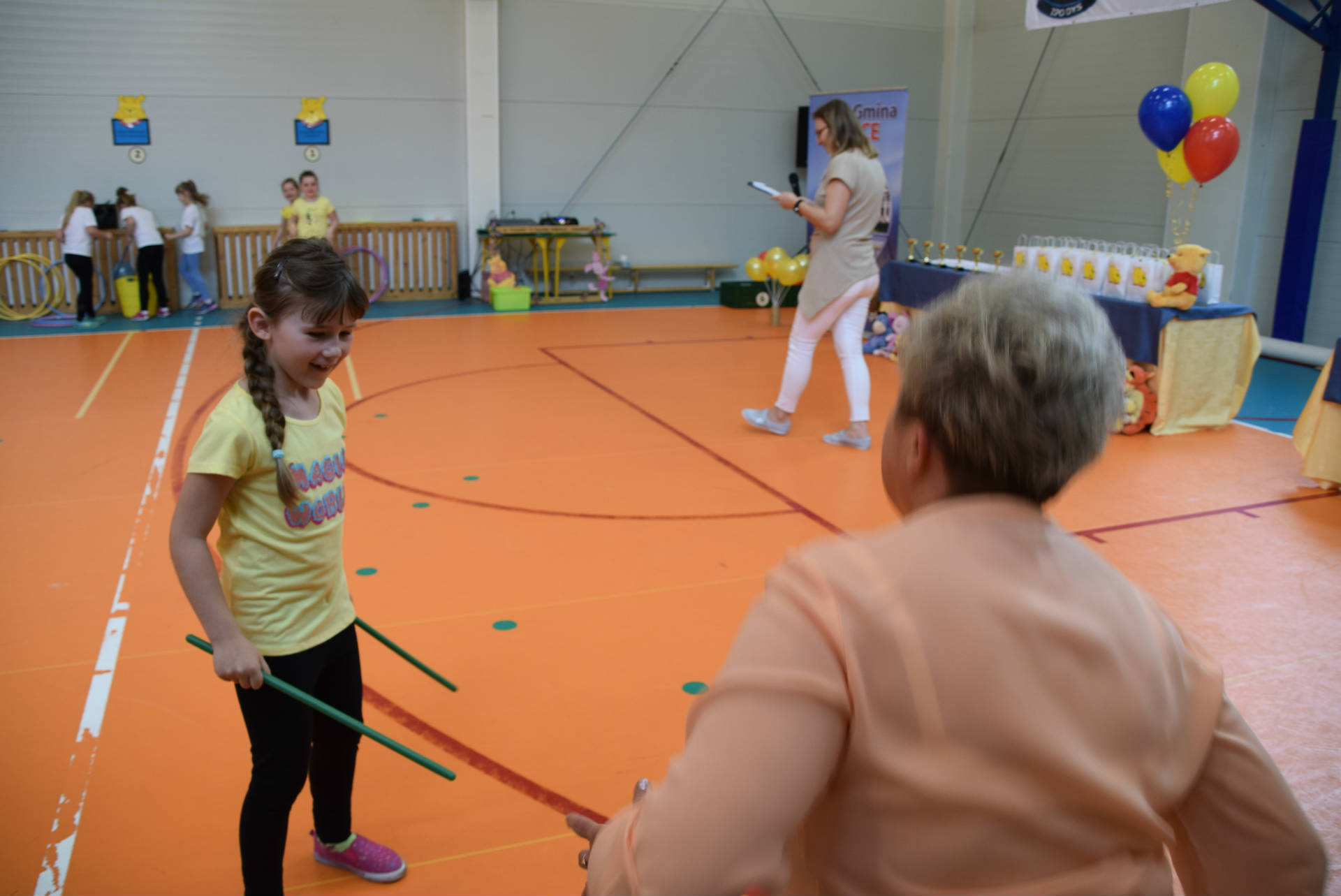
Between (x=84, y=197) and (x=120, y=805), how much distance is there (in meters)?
8.00

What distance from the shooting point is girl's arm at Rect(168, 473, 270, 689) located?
157 cm

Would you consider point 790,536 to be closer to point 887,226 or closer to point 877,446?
point 877,446

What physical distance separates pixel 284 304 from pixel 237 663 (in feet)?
1.90

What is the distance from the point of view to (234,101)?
9781 millimetres

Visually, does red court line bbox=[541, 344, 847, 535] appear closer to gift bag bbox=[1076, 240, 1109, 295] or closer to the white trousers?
the white trousers

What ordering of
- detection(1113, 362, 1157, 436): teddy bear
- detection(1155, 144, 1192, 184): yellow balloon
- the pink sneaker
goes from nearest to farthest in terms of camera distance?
the pink sneaker → detection(1113, 362, 1157, 436): teddy bear → detection(1155, 144, 1192, 184): yellow balloon

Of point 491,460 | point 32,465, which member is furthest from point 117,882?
point 32,465

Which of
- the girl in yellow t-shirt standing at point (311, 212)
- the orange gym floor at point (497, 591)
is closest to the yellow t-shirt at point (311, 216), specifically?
the girl in yellow t-shirt standing at point (311, 212)

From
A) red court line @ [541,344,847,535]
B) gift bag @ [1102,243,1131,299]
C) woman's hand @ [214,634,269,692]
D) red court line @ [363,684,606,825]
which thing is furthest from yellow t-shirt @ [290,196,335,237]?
woman's hand @ [214,634,269,692]

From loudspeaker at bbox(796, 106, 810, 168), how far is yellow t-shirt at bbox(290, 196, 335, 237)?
16.6 feet

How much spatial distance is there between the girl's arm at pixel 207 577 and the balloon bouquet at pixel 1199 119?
6059 millimetres

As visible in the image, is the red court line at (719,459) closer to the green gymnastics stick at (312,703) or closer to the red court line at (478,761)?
the red court line at (478,761)

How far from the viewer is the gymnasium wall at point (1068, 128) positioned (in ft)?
30.9

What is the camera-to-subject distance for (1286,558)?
3.80m
